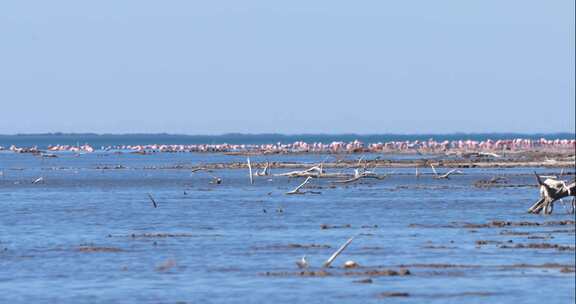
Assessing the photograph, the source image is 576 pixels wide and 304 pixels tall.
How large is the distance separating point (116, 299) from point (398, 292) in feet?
15.8

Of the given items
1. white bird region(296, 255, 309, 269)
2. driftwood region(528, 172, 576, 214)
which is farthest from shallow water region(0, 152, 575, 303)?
driftwood region(528, 172, 576, 214)

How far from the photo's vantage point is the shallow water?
25.5m

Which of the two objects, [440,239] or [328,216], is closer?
[440,239]

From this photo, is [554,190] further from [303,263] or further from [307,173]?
[307,173]

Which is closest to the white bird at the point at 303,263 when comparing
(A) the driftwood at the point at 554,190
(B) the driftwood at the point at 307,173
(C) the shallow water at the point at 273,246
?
(C) the shallow water at the point at 273,246

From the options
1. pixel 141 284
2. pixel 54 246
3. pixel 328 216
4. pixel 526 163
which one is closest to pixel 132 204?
pixel 328 216

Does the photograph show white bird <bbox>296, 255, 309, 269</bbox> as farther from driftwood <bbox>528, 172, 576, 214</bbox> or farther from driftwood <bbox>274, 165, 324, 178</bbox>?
driftwood <bbox>274, 165, 324, 178</bbox>

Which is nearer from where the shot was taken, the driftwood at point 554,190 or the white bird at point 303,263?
the white bird at point 303,263

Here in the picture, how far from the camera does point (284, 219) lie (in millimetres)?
43094

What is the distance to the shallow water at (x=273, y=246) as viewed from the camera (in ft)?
83.5

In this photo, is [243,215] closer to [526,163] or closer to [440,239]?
[440,239]

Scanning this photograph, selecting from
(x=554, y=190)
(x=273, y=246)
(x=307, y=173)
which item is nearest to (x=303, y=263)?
(x=273, y=246)

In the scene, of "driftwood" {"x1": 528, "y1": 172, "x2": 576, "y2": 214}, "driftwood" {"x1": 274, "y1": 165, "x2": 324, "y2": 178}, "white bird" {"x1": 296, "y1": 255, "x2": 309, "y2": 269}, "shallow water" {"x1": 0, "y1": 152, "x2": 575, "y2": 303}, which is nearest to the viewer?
"shallow water" {"x1": 0, "y1": 152, "x2": 575, "y2": 303}

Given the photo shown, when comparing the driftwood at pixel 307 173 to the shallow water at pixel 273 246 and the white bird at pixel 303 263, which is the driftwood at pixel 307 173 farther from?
the white bird at pixel 303 263
